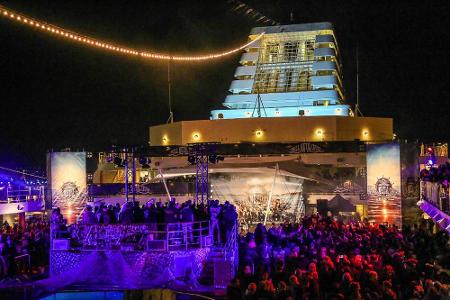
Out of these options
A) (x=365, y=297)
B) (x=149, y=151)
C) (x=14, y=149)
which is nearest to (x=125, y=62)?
(x=149, y=151)

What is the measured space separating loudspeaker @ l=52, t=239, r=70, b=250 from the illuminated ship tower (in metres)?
22.7

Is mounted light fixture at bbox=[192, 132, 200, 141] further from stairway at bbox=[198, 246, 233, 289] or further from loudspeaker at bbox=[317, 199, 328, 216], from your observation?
stairway at bbox=[198, 246, 233, 289]

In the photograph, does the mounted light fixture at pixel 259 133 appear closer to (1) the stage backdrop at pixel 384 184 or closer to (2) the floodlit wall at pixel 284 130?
(2) the floodlit wall at pixel 284 130

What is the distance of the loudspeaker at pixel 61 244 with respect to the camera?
13586 millimetres

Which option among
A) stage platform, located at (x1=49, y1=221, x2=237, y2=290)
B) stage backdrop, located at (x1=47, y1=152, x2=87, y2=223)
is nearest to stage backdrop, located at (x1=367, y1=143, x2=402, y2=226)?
stage platform, located at (x1=49, y1=221, x2=237, y2=290)

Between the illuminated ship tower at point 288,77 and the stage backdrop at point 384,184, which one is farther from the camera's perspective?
the illuminated ship tower at point 288,77

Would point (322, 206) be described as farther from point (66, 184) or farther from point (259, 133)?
point (66, 184)

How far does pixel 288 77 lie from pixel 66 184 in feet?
71.0

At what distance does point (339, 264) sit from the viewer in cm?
1063

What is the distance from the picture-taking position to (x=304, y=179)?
23109 mm

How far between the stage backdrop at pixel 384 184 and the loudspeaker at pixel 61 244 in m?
12.3

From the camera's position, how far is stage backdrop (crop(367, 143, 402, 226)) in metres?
20.6

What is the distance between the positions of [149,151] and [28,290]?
15112 millimetres

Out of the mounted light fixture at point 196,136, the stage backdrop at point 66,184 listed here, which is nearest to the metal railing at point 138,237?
the stage backdrop at point 66,184
